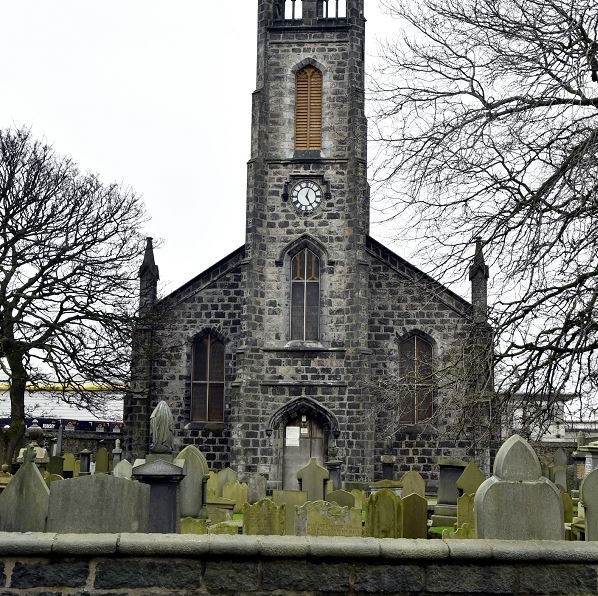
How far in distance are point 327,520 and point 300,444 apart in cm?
1309

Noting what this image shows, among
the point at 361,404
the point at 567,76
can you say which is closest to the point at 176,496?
the point at 567,76

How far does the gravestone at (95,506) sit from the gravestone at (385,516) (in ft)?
16.2

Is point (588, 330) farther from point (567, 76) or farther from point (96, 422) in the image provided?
point (96, 422)

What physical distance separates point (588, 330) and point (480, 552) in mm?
3715

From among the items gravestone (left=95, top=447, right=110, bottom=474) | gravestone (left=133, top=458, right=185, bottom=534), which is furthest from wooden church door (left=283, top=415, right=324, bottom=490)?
gravestone (left=133, top=458, right=185, bottom=534)

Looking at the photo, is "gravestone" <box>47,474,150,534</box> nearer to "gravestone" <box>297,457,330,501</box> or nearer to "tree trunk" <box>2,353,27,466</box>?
"gravestone" <box>297,457,330,501</box>

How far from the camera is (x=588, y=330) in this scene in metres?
9.95

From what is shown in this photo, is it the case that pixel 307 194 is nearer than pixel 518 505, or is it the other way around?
pixel 518 505

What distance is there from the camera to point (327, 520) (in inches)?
508

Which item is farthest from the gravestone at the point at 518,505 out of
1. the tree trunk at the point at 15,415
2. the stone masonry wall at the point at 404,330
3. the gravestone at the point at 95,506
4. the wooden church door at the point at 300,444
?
the stone masonry wall at the point at 404,330

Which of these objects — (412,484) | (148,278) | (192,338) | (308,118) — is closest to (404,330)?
(192,338)

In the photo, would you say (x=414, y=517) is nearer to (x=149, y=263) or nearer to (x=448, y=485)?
(x=448, y=485)

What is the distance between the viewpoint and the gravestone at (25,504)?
7922mm

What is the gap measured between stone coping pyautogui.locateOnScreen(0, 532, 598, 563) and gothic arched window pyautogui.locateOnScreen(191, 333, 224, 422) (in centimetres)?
2015
